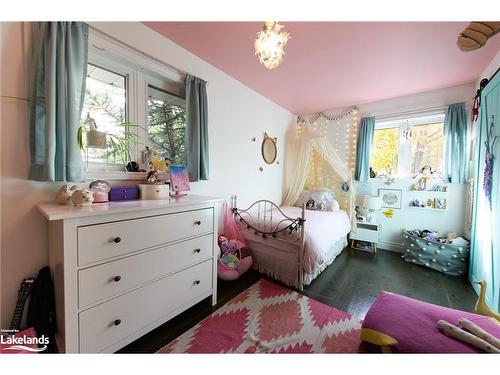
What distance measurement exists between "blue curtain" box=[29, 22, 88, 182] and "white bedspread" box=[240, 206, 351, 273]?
6.66 feet

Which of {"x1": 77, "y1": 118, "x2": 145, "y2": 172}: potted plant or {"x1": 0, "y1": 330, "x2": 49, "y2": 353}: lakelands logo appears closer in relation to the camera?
{"x1": 0, "y1": 330, "x2": 49, "y2": 353}: lakelands logo

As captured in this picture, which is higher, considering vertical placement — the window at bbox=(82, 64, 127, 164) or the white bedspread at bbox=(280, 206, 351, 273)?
the window at bbox=(82, 64, 127, 164)

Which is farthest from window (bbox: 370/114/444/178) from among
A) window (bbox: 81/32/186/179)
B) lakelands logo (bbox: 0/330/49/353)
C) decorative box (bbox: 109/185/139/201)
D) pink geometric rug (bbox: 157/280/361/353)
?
→ lakelands logo (bbox: 0/330/49/353)

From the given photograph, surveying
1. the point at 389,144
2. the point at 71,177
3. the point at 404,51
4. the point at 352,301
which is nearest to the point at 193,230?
the point at 71,177

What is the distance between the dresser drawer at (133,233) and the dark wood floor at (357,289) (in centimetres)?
77

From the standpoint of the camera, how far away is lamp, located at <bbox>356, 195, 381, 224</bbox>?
3291 millimetres

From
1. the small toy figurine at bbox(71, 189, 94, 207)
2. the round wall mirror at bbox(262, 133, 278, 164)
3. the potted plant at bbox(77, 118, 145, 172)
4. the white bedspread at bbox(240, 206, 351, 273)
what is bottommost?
the white bedspread at bbox(240, 206, 351, 273)

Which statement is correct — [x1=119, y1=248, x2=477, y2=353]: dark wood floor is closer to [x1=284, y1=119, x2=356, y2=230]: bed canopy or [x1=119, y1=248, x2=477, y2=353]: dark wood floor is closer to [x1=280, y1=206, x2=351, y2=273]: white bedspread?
[x1=280, y1=206, x2=351, y2=273]: white bedspread

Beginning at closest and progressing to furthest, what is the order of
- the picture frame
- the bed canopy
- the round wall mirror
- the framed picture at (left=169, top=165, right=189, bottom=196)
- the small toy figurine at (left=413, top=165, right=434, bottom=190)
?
the framed picture at (left=169, top=165, right=189, bottom=196)
the picture frame
the small toy figurine at (left=413, top=165, right=434, bottom=190)
the round wall mirror
the bed canopy

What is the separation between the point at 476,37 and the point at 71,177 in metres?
2.69

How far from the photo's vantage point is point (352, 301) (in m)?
2.01

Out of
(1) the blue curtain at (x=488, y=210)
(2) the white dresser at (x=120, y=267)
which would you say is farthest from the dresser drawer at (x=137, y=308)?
(1) the blue curtain at (x=488, y=210)

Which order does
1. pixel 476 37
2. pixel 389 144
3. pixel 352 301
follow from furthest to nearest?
1. pixel 389 144
2. pixel 352 301
3. pixel 476 37
